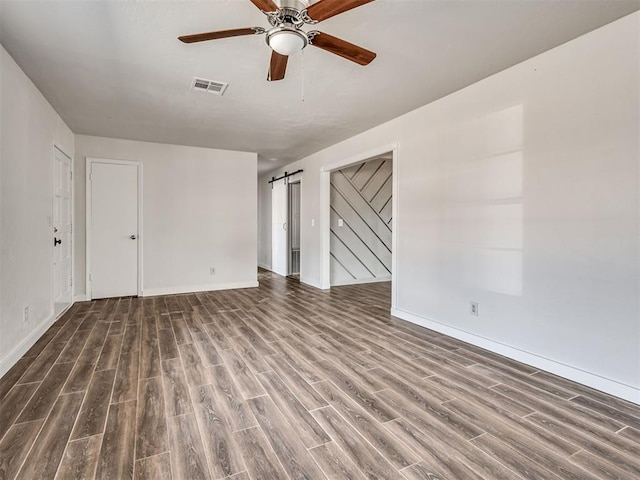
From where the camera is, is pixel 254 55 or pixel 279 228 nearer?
pixel 254 55

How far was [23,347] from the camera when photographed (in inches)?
111

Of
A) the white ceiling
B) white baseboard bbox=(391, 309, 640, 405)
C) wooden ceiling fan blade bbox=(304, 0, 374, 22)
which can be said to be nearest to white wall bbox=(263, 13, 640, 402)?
white baseboard bbox=(391, 309, 640, 405)

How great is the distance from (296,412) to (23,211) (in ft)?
9.68

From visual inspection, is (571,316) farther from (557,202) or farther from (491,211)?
(491,211)

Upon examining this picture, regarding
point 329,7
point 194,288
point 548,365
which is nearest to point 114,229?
point 194,288

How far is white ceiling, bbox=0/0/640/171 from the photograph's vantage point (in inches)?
79.4

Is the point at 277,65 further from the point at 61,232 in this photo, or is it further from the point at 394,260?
the point at 61,232

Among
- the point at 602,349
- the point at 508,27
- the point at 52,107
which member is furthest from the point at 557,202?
the point at 52,107

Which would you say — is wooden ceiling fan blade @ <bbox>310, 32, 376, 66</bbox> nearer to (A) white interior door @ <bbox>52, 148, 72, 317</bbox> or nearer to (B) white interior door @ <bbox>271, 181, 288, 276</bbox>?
(A) white interior door @ <bbox>52, 148, 72, 317</bbox>

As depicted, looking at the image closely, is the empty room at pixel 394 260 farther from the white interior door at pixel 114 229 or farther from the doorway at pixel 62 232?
the white interior door at pixel 114 229

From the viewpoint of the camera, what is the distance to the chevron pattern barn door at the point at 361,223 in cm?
618

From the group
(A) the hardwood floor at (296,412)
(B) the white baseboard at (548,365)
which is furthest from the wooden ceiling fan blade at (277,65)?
(B) the white baseboard at (548,365)

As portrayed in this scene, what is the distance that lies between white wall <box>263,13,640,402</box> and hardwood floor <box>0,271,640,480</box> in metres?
0.31

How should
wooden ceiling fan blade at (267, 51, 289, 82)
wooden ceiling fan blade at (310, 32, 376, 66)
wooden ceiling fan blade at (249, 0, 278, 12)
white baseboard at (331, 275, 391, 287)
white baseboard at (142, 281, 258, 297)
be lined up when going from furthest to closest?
1. white baseboard at (331, 275, 391, 287)
2. white baseboard at (142, 281, 258, 297)
3. wooden ceiling fan blade at (267, 51, 289, 82)
4. wooden ceiling fan blade at (310, 32, 376, 66)
5. wooden ceiling fan blade at (249, 0, 278, 12)
